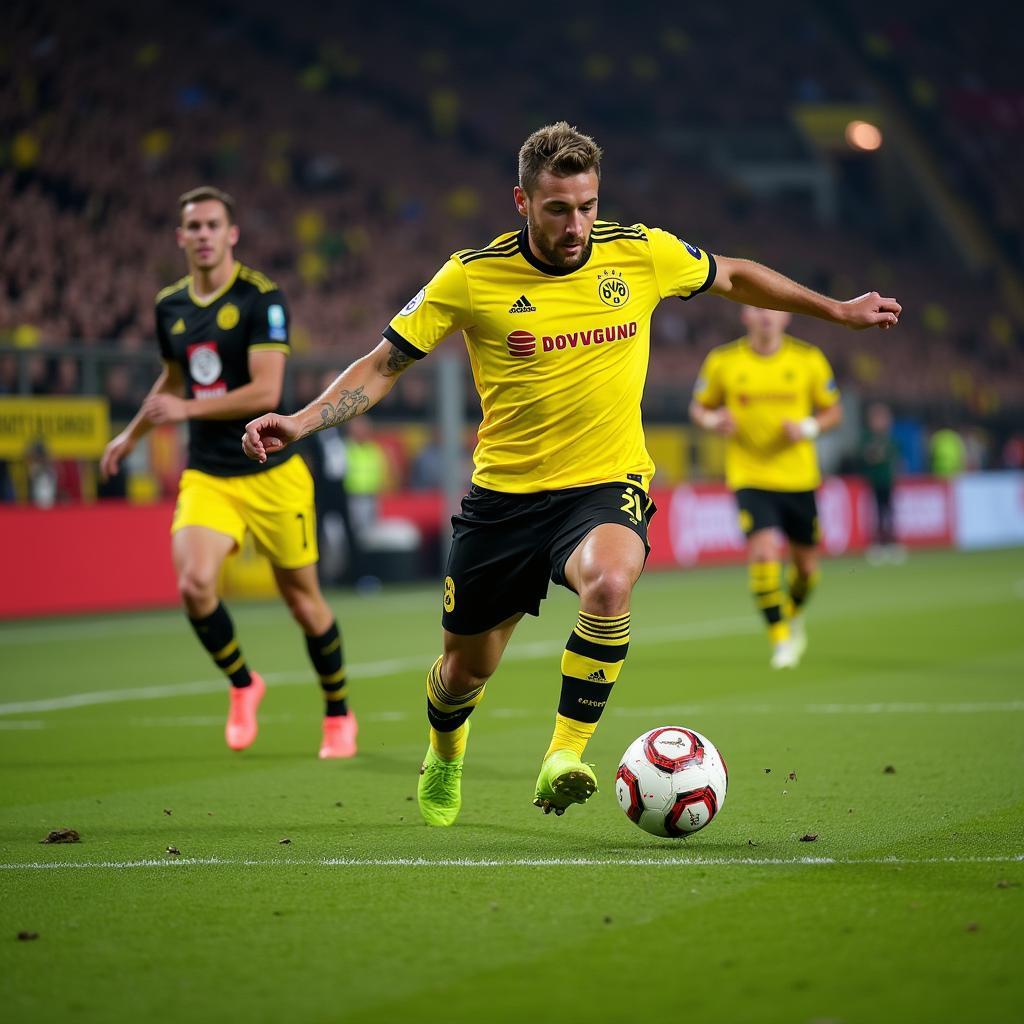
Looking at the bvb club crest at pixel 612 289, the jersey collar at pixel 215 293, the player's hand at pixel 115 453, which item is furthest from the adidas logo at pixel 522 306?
the player's hand at pixel 115 453

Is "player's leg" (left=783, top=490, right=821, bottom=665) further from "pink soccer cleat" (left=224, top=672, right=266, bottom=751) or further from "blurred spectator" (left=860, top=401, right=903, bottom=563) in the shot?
"blurred spectator" (left=860, top=401, right=903, bottom=563)

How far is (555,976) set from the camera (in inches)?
154

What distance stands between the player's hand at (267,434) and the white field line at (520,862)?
129 centimetres

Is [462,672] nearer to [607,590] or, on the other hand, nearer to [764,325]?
[607,590]

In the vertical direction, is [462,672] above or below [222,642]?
below

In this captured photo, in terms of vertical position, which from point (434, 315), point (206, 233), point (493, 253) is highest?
point (206, 233)

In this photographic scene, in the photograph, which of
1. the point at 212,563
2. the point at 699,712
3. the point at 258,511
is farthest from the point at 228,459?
the point at 699,712

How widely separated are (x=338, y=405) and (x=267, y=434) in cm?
37

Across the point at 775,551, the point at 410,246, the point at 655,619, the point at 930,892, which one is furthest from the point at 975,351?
the point at 930,892

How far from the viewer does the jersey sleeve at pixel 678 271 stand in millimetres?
5996

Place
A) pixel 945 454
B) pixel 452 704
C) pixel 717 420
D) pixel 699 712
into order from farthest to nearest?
pixel 945 454 → pixel 717 420 → pixel 699 712 → pixel 452 704

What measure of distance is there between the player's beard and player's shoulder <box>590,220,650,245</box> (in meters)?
0.11

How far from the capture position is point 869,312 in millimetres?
5871

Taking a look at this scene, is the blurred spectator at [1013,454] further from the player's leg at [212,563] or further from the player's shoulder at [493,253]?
the player's shoulder at [493,253]
